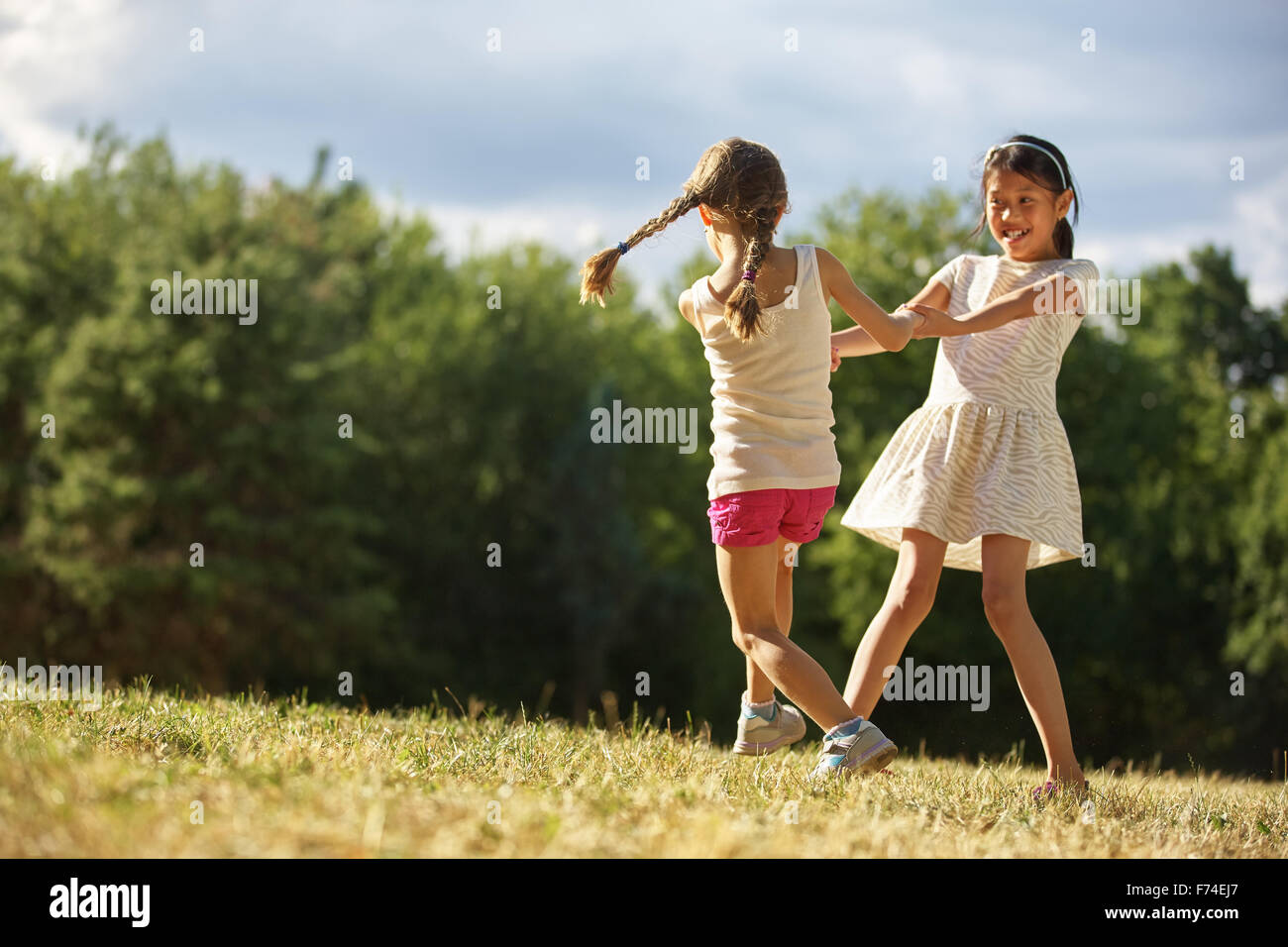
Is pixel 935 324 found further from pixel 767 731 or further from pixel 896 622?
pixel 767 731

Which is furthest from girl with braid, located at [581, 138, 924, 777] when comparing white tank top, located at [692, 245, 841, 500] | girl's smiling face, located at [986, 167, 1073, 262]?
girl's smiling face, located at [986, 167, 1073, 262]

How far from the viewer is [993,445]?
13.9ft

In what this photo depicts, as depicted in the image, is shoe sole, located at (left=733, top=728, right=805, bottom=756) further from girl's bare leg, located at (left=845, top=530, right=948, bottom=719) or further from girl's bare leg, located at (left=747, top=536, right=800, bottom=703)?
girl's bare leg, located at (left=845, top=530, right=948, bottom=719)

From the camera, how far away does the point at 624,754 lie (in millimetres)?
4191

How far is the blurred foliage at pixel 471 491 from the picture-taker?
2498 cm

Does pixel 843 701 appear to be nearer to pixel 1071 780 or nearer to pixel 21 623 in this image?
pixel 1071 780

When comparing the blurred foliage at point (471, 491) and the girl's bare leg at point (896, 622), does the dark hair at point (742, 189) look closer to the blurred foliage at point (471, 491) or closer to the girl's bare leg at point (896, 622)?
the girl's bare leg at point (896, 622)

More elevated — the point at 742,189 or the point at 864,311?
the point at 742,189

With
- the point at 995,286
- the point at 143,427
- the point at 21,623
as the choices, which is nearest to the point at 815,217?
the point at 143,427

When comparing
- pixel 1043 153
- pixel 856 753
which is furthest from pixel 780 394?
pixel 1043 153

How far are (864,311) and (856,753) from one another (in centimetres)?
144

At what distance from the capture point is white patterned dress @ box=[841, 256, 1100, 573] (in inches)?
162

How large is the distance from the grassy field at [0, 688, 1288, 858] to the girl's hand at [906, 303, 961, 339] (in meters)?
1.54
